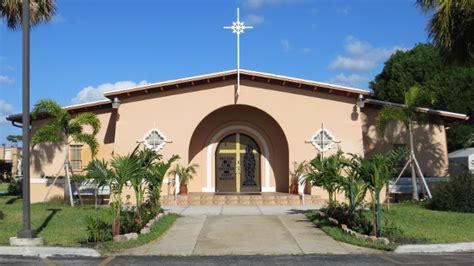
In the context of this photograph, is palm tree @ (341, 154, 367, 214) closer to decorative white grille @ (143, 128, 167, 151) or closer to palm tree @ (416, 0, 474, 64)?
palm tree @ (416, 0, 474, 64)

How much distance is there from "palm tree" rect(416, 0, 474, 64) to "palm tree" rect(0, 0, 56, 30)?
1105 centimetres

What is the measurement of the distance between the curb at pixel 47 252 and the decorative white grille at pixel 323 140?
12217 mm

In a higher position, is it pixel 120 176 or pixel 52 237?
pixel 120 176

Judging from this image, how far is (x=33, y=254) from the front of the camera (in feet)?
34.0

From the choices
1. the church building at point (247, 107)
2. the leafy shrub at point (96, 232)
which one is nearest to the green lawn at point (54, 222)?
the leafy shrub at point (96, 232)

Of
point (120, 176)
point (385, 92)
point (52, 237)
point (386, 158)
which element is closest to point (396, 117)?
point (386, 158)

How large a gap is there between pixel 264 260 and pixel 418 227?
5215mm

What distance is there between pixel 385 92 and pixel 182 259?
28959mm

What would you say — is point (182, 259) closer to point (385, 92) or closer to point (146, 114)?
point (146, 114)

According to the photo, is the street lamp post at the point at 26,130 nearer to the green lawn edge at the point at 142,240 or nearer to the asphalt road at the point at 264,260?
the asphalt road at the point at 264,260

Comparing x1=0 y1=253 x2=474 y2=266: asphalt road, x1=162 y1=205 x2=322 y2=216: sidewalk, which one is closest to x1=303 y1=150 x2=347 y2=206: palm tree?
x1=162 y1=205 x2=322 y2=216: sidewalk

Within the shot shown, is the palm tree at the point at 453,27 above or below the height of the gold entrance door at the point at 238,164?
above

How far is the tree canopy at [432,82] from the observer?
30312mm

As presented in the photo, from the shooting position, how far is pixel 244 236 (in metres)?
12.3
